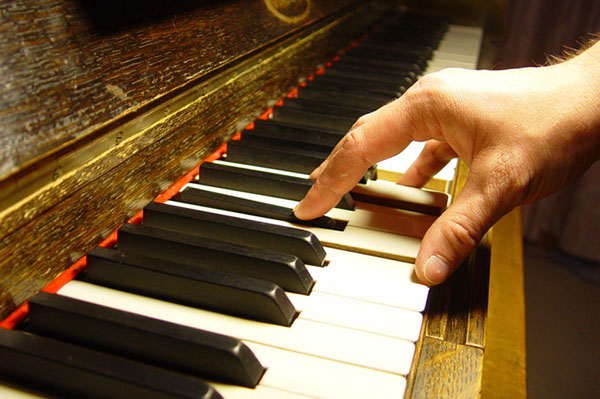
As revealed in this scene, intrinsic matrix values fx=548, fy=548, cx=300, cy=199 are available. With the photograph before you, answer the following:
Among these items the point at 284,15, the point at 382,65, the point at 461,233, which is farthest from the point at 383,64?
the point at 461,233

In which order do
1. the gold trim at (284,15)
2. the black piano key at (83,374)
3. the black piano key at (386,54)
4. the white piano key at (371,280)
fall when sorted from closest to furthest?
the black piano key at (83,374)
the white piano key at (371,280)
the gold trim at (284,15)
the black piano key at (386,54)

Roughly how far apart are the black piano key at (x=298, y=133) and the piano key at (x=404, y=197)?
206 millimetres

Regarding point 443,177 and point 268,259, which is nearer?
point 268,259

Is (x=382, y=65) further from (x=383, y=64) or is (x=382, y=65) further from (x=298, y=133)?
(x=298, y=133)

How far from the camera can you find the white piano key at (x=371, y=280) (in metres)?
0.81

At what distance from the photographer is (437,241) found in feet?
2.83

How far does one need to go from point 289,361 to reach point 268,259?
18cm

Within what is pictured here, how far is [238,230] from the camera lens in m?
0.92

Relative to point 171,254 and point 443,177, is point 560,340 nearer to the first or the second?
point 443,177

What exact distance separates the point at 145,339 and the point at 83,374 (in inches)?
3.2

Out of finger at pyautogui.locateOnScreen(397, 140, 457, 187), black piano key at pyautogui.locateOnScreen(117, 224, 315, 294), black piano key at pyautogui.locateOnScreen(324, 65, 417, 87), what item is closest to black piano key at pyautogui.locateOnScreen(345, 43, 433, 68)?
black piano key at pyautogui.locateOnScreen(324, 65, 417, 87)

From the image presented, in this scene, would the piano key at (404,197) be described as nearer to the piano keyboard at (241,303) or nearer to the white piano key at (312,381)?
the piano keyboard at (241,303)

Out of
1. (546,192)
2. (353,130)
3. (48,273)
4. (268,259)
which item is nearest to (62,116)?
(48,273)

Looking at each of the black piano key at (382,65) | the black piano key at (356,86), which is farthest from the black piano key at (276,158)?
the black piano key at (382,65)
